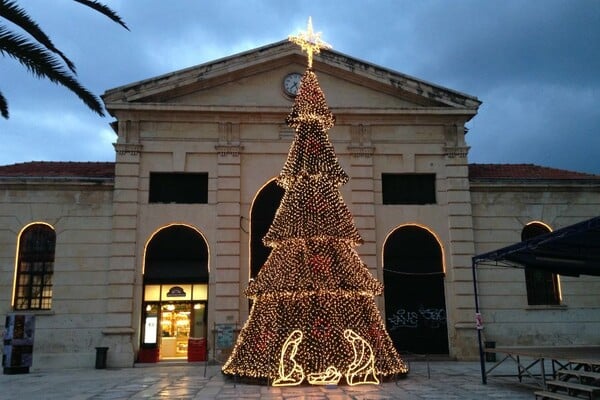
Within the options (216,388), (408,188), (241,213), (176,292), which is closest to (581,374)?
(216,388)

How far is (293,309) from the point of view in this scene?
46.8 ft

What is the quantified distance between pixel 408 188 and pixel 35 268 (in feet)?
49.4

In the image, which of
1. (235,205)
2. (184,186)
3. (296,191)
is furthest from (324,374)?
(184,186)

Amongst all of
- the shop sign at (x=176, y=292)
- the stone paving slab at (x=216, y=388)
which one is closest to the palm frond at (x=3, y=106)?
the stone paving slab at (x=216, y=388)

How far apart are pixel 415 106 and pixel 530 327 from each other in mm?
10084

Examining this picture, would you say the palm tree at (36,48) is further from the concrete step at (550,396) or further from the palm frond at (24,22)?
the concrete step at (550,396)

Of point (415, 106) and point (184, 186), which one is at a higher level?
point (415, 106)

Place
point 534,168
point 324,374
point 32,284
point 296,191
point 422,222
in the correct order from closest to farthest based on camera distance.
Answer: point 324,374
point 296,191
point 32,284
point 422,222
point 534,168

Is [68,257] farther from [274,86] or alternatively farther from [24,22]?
[24,22]

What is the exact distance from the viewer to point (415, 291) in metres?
22.1

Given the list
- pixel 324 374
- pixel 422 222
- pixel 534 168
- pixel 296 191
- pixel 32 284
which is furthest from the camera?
pixel 534 168

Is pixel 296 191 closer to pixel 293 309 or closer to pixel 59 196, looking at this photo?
pixel 293 309

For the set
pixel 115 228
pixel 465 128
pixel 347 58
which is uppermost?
pixel 347 58

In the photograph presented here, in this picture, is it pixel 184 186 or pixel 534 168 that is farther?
pixel 534 168
